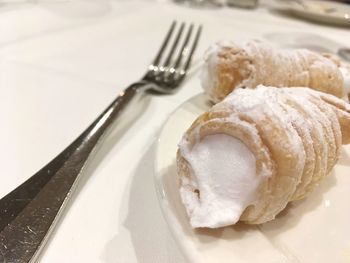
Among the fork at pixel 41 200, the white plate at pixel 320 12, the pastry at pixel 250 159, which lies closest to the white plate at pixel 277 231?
the pastry at pixel 250 159

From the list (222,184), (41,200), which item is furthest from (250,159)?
(41,200)

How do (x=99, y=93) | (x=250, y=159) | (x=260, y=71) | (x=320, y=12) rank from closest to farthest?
(x=250, y=159), (x=260, y=71), (x=99, y=93), (x=320, y=12)

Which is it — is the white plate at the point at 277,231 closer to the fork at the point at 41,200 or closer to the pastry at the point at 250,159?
the pastry at the point at 250,159

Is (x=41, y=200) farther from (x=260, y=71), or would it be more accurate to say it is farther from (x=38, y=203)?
(x=260, y=71)

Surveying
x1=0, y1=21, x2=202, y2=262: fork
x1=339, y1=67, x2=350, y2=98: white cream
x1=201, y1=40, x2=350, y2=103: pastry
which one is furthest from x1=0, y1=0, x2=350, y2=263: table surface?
x1=339, y1=67, x2=350, y2=98: white cream

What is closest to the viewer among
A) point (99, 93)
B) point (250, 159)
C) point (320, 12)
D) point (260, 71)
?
point (250, 159)

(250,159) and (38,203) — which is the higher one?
(250,159)

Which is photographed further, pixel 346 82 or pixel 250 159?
pixel 346 82
